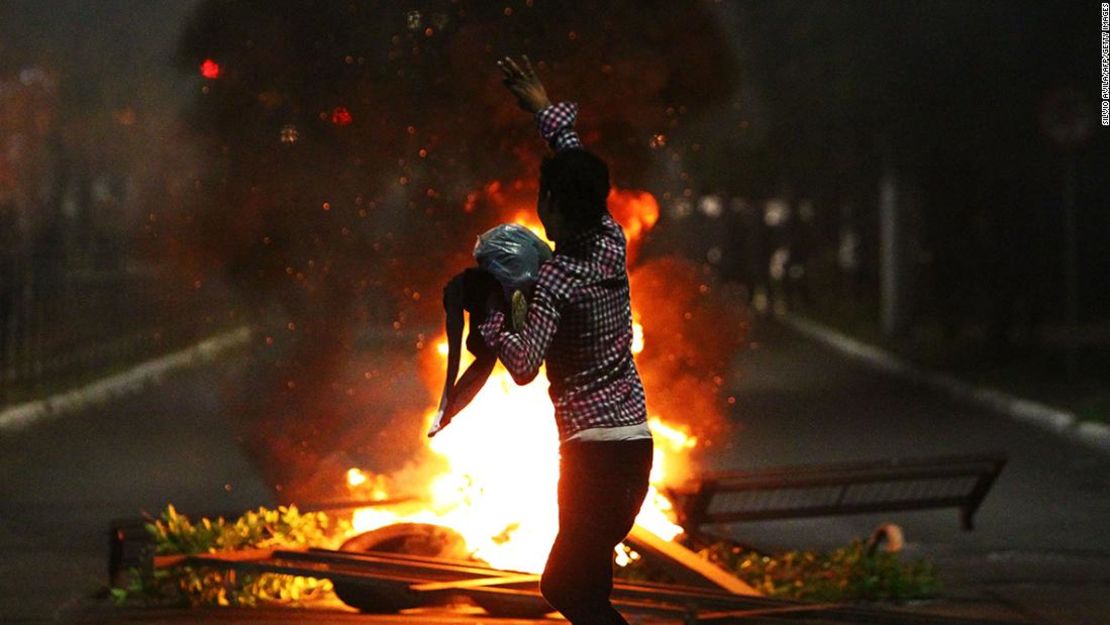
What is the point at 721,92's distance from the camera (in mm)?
10094

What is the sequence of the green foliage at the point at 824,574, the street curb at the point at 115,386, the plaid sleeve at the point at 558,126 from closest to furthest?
the plaid sleeve at the point at 558,126 → the green foliage at the point at 824,574 → the street curb at the point at 115,386

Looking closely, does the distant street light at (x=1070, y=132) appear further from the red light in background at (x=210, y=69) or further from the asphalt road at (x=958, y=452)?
the red light in background at (x=210, y=69)

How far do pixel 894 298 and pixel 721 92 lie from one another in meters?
24.4

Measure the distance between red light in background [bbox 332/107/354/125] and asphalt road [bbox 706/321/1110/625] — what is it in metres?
3.28

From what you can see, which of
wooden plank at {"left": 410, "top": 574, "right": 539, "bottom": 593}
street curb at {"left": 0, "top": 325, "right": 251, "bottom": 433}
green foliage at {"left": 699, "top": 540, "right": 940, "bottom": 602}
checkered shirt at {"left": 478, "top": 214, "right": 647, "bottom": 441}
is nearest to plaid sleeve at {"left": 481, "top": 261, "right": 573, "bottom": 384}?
checkered shirt at {"left": 478, "top": 214, "right": 647, "bottom": 441}

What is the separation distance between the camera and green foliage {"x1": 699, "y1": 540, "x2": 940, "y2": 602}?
8.62 metres

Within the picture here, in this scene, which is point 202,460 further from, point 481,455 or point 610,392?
point 610,392

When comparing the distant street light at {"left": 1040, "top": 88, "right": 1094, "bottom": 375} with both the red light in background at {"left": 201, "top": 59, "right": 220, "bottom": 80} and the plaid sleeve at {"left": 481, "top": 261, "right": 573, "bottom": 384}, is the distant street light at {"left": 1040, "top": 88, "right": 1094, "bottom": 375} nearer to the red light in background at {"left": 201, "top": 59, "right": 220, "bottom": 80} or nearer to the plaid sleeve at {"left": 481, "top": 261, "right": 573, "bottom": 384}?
the red light in background at {"left": 201, "top": 59, "right": 220, "bottom": 80}

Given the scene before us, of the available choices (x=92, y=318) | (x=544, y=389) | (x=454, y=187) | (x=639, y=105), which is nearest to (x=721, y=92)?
(x=639, y=105)

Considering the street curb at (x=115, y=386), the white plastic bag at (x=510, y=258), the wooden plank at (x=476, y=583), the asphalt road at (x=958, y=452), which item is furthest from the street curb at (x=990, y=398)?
the white plastic bag at (x=510, y=258)

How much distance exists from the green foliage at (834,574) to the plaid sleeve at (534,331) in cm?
355

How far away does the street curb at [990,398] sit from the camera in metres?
17.5

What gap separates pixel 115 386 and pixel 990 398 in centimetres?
966

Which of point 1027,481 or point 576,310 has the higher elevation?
point 1027,481
